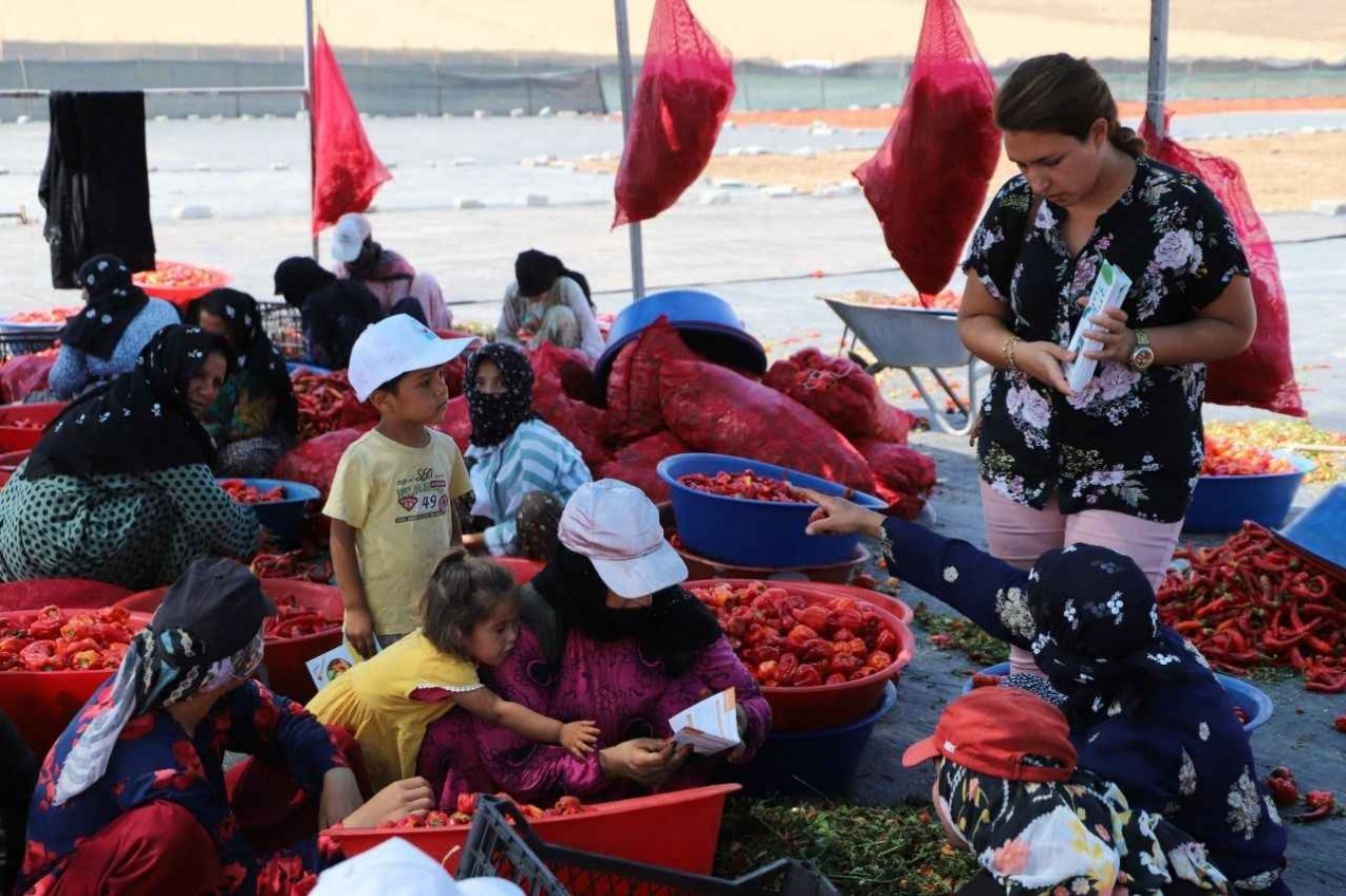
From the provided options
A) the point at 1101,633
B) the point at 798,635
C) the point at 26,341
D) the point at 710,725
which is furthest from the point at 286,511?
the point at 1101,633

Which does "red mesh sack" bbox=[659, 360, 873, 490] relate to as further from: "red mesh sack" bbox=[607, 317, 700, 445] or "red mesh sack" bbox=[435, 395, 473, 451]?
"red mesh sack" bbox=[435, 395, 473, 451]

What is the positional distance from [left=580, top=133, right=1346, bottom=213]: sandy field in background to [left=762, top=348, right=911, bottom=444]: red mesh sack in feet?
55.7

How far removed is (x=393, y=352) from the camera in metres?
3.82

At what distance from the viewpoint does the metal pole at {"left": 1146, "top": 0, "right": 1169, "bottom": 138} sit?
14.7 feet

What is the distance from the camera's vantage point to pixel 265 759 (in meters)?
3.09

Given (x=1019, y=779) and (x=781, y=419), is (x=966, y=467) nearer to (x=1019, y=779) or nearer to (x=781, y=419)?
(x=781, y=419)

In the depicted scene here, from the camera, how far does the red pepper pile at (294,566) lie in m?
5.16

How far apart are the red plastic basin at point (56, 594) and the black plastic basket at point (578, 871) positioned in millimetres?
2388

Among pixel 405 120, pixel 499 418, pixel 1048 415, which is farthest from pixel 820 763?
pixel 405 120

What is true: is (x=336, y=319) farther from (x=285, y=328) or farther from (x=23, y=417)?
(x=23, y=417)

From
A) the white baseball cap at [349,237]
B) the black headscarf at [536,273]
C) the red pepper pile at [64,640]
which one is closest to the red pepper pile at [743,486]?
the red pepper pile at [64,640]

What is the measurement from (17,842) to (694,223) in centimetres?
1940

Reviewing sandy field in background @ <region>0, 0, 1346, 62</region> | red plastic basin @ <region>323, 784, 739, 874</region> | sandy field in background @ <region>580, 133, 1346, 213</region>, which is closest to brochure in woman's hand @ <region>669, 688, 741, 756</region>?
red plastic basin @ <region>323, 784, 739, 874</region>

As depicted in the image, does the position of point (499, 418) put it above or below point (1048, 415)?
below
